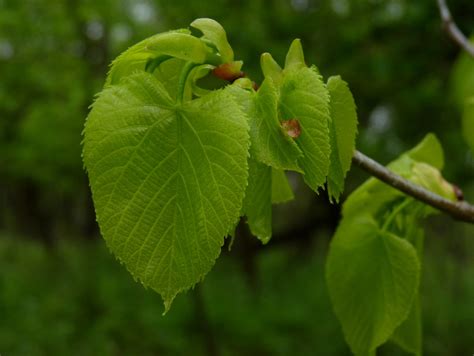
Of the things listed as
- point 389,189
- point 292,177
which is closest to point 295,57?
point 389,189

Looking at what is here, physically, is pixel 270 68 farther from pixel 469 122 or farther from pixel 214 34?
pixel 469 122

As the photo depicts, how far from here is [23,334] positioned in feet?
14.4

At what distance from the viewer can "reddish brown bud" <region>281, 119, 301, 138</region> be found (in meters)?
0.42

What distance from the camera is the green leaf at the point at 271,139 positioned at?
0.42 meters

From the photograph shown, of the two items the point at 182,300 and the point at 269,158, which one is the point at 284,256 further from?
the point at 269,158

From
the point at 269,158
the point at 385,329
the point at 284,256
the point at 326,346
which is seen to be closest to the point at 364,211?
the point at 385,329

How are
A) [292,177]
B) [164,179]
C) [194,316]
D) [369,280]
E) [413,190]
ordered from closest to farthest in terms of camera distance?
1. [164,179]
2. [413,190]
3. [369,280]
4. [194,316]
5. [292,177]

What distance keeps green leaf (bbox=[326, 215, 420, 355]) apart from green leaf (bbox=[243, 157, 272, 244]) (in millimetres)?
209

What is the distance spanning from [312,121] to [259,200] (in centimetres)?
8

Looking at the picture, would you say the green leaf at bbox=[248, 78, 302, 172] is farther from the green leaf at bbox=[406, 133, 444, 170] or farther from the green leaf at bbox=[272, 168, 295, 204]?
the green leaf at bbox=[406, 133, 444, 170]

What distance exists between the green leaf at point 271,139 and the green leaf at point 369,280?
0.25m

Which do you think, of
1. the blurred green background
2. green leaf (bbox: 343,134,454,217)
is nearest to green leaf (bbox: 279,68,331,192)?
green leaf (bbox: 343,134,454,217)

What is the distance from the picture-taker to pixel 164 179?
16.1 inches

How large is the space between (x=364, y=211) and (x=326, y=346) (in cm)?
393
